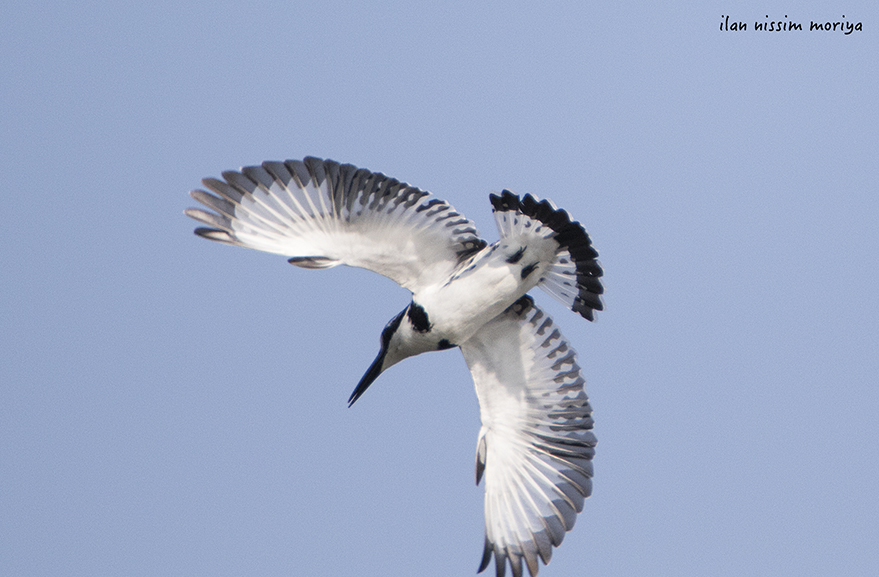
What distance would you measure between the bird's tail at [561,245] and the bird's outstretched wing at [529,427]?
0.33m

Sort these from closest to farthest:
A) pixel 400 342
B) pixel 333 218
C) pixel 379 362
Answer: pixel 333 218 < pixel 400 342 < pixel 379 362

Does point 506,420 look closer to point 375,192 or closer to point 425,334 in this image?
point 425,334

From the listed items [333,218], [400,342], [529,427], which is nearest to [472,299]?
[400,342]

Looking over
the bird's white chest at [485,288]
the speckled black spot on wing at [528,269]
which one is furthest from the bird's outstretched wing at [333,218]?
the speckled black spot on wing at [528,269]

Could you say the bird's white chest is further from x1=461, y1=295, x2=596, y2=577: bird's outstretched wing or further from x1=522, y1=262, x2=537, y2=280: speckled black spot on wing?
x1=461, y1=295, x2=596, y2=577: bird's outstretched wing

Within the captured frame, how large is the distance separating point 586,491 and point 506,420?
0.72m

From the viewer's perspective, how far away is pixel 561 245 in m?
6.10

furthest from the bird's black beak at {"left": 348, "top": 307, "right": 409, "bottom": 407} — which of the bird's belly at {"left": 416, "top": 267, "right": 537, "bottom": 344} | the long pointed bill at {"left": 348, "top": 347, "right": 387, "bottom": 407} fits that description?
the bird's belly at {"left": 416, "top": 267, "right": 537, "bottom": 344}

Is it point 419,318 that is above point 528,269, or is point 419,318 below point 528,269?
below

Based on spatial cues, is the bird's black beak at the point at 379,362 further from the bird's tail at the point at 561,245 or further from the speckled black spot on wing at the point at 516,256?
the bird's tail at the point at 561,245

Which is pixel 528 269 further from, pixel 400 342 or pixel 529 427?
pixel 529 427

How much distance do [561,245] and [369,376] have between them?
1653mm

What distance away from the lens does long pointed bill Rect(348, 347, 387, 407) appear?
6.68m

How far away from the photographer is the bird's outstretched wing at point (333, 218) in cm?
617
